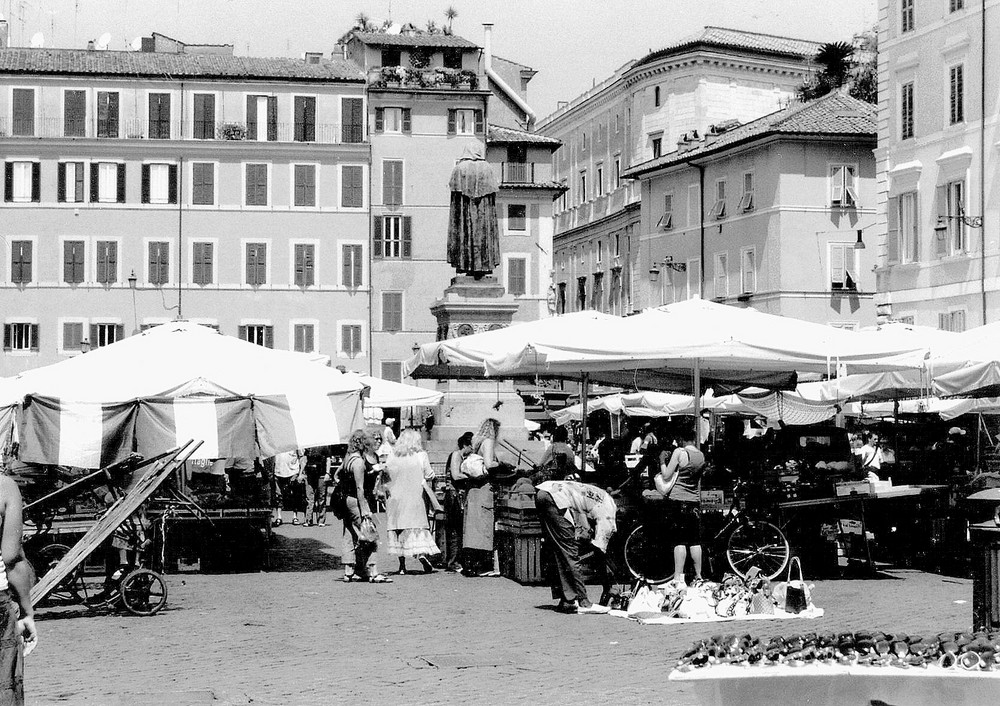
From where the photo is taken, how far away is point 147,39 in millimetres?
69562

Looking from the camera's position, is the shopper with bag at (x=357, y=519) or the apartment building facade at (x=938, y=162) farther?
the apartment building facade at (x=938, y=162)

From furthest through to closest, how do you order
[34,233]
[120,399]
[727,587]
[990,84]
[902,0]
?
[34,233]
[902,0]
[990,84]
[120,399]
[727,587]

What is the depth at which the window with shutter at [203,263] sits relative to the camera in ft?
205

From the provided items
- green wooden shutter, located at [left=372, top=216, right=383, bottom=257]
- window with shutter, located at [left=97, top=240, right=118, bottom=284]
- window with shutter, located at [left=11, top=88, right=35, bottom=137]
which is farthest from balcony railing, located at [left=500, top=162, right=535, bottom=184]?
Answer: window with shutter, located at [left=11, top=88, right=35, bottom=137]

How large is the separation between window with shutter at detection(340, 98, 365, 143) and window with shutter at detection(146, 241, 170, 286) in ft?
27.7

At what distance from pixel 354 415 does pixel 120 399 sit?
2687mm

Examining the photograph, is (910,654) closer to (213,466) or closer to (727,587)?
(727,587)

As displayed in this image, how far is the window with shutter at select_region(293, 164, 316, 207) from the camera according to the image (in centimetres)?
6331

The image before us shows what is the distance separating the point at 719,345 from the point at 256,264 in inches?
1938

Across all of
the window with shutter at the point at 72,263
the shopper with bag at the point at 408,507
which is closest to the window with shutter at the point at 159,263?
the window with shutter at the point at 72,263

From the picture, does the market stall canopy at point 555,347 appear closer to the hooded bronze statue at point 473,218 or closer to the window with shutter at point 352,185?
the hooded bronze statue at point 473,218

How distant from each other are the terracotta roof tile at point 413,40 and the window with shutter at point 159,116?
8760mm

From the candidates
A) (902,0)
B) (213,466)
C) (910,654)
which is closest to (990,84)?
(902,0)

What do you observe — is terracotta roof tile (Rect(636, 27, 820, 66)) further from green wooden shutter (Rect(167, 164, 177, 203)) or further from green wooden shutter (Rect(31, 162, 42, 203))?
green wooden shutter (Rect(31, 162, 42, 203))
